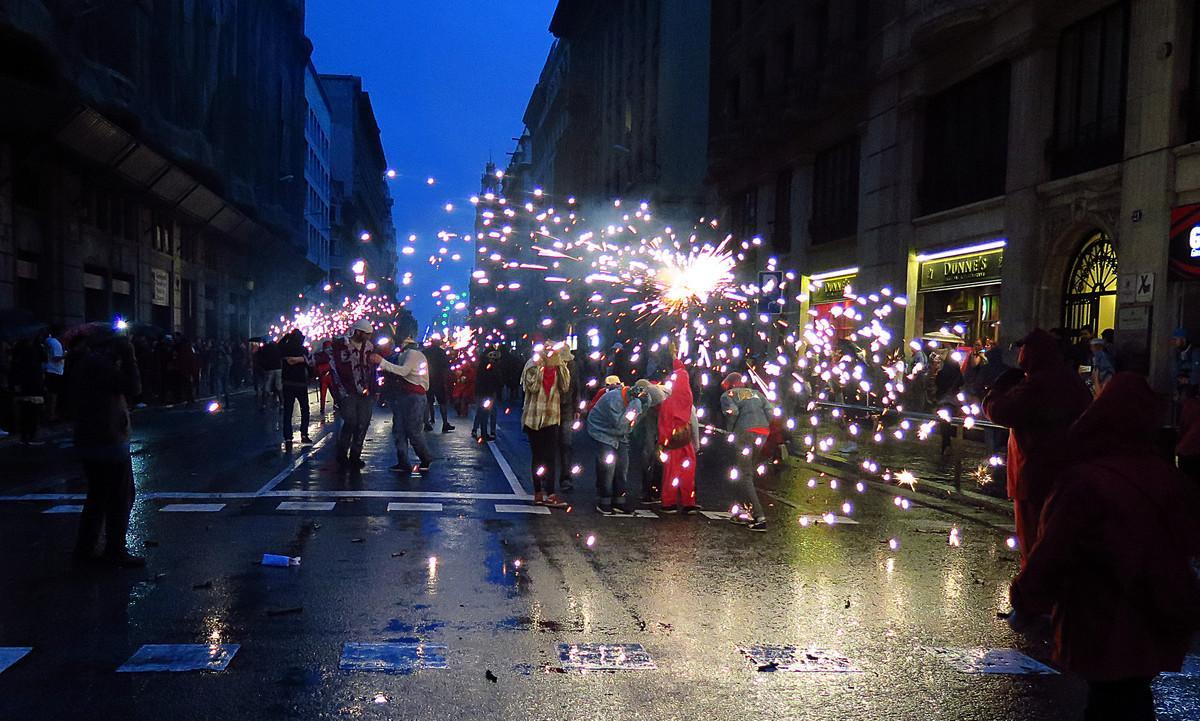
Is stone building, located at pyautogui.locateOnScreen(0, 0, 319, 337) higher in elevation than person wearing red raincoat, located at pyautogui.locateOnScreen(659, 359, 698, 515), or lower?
higher

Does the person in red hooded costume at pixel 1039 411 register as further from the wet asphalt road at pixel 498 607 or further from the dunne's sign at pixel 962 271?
the dunne's sign at pixel 962 271

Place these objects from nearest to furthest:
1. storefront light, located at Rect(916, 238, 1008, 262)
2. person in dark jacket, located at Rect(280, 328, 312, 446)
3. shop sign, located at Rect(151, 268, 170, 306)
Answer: person in dark jacket, located at Rect(280, 328, 312, 446), storefront light, located at Rect(916, 238, 1008, 262), shop sign, located at Rect(151, 268, 170, 306)

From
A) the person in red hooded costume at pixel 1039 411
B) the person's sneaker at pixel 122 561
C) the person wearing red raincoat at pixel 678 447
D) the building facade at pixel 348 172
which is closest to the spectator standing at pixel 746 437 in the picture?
the person wearing red raincoat at pixel 678 447

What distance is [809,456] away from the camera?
51.9ft

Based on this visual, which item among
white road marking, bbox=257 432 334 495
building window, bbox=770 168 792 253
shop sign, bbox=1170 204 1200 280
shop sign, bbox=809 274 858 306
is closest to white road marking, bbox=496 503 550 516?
white road marking, bbox=257 432 334 495

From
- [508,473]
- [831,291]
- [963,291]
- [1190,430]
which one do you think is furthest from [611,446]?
[831,291]

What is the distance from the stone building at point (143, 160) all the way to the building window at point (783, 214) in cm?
1900

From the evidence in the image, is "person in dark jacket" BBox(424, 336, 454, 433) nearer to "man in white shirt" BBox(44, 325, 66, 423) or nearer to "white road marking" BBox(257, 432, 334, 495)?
"white road marking" BBox(257, 432, 334, 495)

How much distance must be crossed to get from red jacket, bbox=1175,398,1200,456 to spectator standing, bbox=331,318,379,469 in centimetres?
938

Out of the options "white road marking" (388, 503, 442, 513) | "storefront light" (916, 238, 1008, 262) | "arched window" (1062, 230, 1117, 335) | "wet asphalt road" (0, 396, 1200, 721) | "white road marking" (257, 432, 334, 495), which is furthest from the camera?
"storefront light" (916, 238, 1008, 262)

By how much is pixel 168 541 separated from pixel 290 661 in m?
3.59

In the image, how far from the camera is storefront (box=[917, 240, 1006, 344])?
18.7m

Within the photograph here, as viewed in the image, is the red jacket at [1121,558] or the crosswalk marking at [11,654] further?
the crosswalk marking at [11,654]

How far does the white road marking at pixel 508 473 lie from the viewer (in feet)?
37.3
